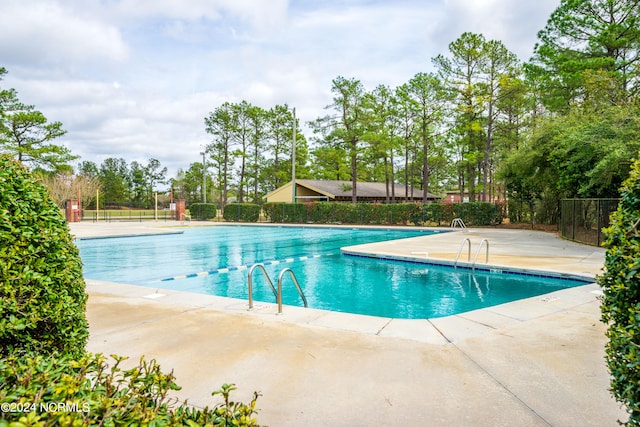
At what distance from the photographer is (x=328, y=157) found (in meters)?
30.9

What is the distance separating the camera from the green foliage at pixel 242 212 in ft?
96.3

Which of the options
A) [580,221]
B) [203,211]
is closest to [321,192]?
[203,211]

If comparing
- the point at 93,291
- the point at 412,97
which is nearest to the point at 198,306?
the point at 93,291

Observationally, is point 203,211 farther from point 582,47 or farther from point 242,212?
point 582,47

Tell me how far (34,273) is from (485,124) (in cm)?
2826

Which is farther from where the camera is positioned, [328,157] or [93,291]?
[328,157]

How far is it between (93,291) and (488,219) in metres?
20.2

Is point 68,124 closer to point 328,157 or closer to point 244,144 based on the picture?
point 244,144

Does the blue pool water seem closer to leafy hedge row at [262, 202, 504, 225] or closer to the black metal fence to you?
the black metal fence

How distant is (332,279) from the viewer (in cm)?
895

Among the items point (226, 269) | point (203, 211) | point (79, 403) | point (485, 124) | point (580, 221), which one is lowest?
point (226, 269)

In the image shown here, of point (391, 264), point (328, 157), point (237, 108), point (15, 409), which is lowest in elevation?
point (391, 264)

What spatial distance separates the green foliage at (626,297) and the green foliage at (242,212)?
28.1 m

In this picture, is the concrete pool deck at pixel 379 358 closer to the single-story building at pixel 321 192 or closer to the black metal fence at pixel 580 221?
the black metal fence at pixel 580 221
